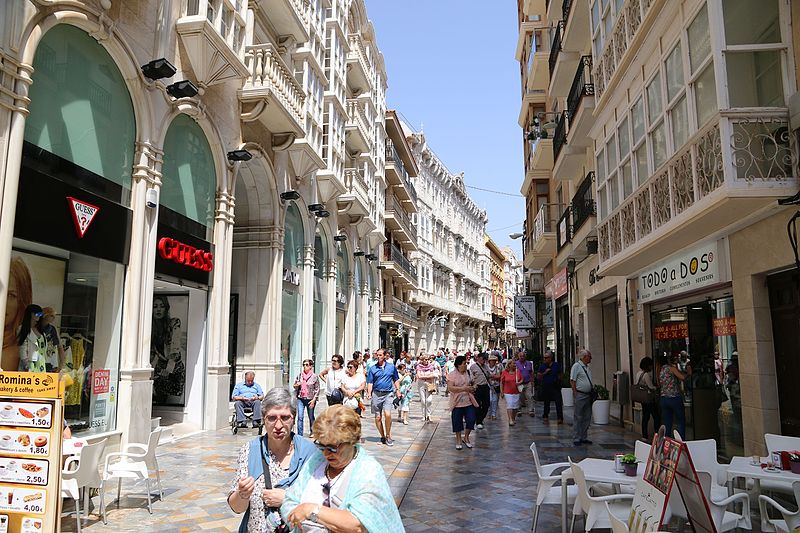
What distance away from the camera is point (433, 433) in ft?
46.6

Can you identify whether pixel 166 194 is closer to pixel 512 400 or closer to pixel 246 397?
pixel 246 397

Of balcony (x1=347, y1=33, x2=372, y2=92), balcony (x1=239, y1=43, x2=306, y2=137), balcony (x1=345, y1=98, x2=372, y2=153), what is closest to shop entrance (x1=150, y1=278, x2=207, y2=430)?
balcony (x1=239, y1=43, x2=306, y2=137)

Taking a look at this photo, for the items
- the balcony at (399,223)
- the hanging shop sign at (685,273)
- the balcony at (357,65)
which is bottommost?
the hanging shop sign at (685,273)

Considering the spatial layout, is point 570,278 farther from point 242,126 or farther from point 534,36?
point 242,126

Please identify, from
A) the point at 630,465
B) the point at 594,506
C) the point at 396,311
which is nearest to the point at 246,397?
the point at 630,465

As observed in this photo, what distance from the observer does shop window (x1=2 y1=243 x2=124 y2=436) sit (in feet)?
27.3

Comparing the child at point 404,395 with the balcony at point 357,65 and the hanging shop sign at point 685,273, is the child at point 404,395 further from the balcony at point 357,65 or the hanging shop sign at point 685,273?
the balcony at point 357,65

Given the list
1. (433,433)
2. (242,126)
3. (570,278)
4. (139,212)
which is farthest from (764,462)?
(570,278)

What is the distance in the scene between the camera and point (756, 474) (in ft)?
19.2

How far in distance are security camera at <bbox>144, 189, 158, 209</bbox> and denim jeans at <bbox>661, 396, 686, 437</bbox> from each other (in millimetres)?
9746

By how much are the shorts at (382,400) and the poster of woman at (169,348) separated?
15.6 feet

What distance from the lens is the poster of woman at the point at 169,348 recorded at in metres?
14.2

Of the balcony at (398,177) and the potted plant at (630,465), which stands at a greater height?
the balcony at (398,177)

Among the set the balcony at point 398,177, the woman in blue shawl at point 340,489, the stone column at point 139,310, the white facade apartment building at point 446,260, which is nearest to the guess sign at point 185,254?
the stone column at point 139,310
